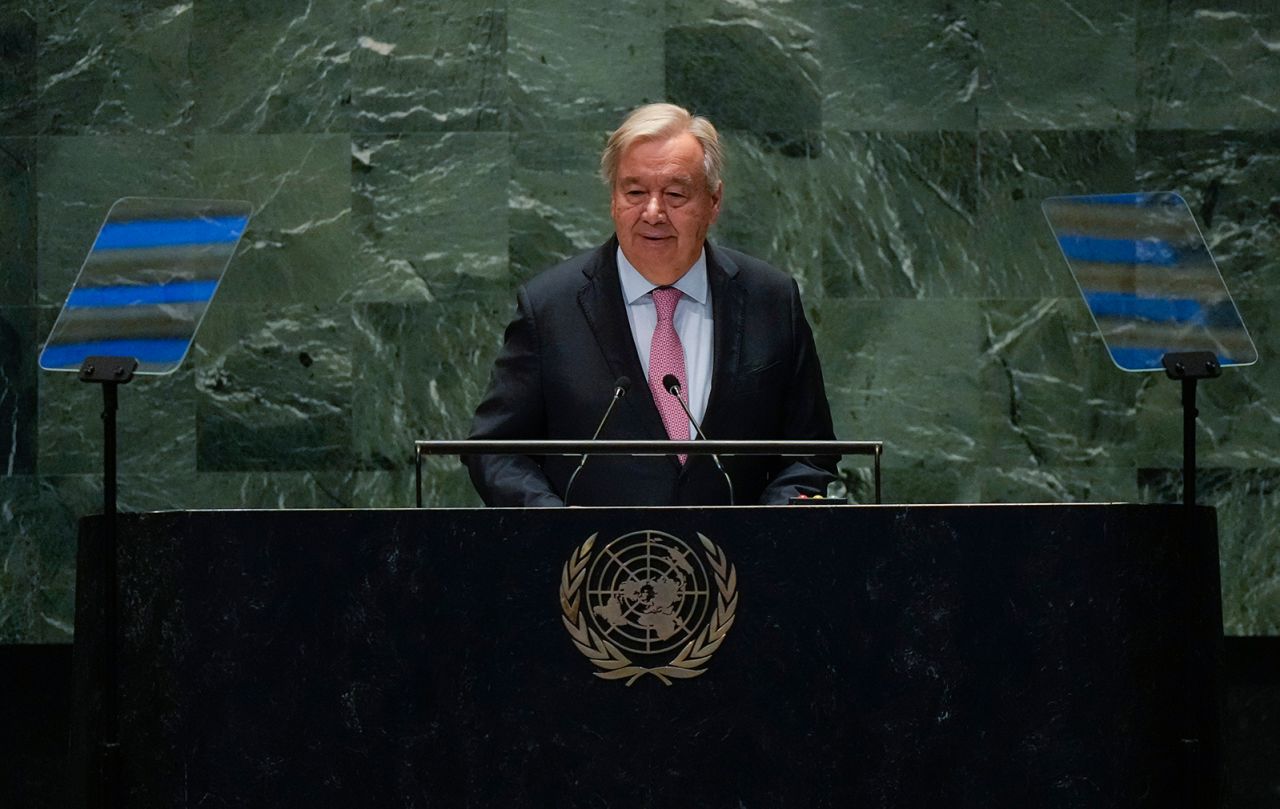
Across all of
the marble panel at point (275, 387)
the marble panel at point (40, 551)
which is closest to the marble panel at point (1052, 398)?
the marble panel at point (275, 387)

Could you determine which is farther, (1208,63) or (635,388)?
(1208,63)

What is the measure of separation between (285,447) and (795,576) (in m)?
3.20

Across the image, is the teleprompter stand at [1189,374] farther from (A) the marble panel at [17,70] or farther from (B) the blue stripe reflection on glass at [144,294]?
(A) the marble panel at [17,70]

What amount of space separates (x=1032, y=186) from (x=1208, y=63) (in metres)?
0.71

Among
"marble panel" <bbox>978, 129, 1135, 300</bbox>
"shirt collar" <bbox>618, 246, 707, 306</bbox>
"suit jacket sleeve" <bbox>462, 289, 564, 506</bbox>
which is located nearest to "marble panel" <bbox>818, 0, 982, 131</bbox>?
"marble panel" <bbox>978, 129, 1135, 300</bbox>

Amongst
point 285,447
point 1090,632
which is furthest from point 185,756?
point 285,447

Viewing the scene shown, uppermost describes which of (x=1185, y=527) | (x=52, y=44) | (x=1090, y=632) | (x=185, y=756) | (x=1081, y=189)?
(x=52, y=44)

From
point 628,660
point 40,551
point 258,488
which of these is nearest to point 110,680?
point 628,660

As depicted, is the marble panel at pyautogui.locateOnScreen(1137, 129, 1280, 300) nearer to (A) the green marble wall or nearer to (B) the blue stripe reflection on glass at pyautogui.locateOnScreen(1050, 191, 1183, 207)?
(A) the green marble wall

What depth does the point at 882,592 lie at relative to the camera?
2809 millimetres

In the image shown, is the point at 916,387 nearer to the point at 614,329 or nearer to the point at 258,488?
the point at 614,329

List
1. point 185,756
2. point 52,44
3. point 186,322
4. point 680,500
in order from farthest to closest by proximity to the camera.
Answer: point 52,44 < point 680,500 < point 186,322 < point 185,756

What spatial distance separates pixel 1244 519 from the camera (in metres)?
5.60

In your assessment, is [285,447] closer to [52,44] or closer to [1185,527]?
[52,44]
